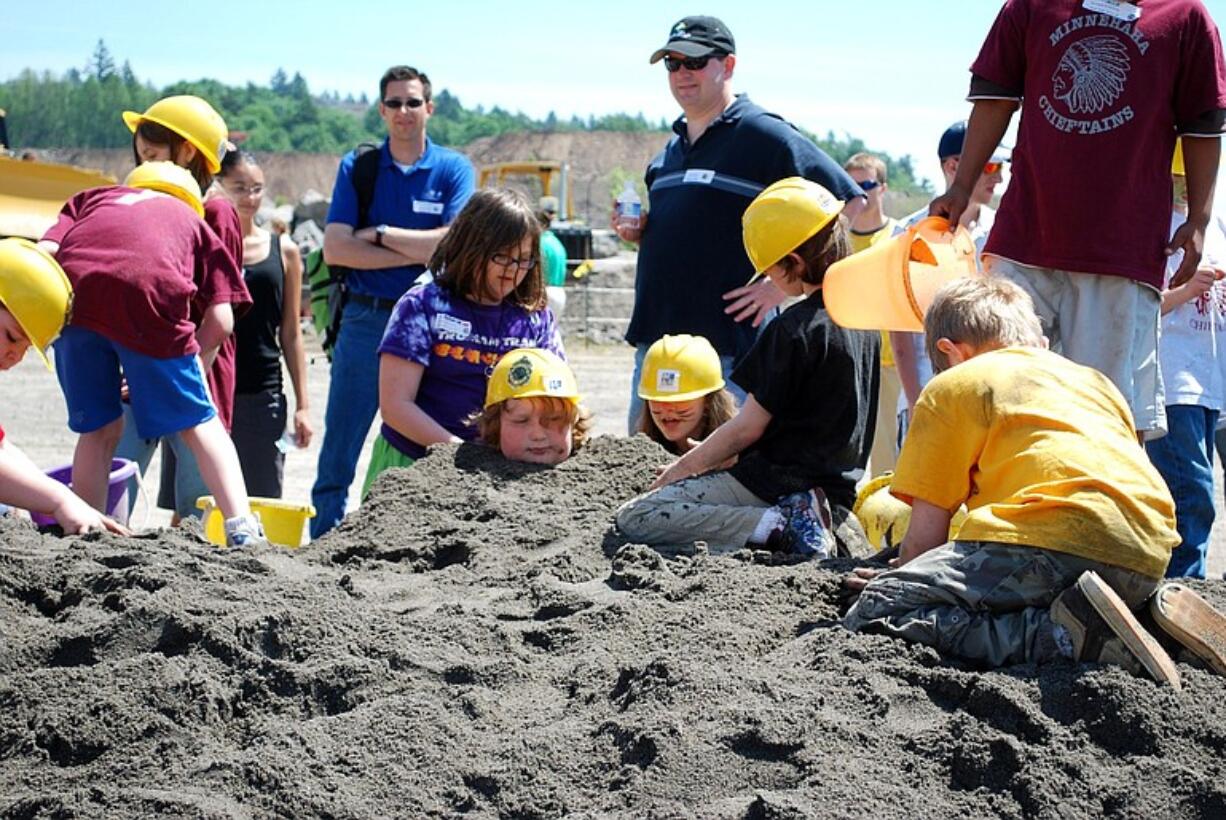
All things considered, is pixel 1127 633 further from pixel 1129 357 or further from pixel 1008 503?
pixel 1129 357

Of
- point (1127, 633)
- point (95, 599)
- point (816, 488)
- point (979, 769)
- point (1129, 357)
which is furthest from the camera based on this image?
point (816, 488)

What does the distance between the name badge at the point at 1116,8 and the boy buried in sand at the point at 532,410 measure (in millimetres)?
2218

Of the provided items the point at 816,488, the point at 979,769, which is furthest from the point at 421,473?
the point at 979,769

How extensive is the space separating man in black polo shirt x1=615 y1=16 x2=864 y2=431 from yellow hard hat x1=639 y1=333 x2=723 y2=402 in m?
0.59

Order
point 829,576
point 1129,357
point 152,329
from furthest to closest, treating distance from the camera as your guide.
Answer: point 152,329 < point 1129,357 < point 829,576

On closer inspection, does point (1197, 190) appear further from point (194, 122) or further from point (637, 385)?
point (194, 122)

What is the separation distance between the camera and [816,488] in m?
5.22

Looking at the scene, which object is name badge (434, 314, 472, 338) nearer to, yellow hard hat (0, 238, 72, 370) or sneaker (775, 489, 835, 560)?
yellow hard hat (0, 238, 72, 370)

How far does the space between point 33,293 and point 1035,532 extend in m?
3.25

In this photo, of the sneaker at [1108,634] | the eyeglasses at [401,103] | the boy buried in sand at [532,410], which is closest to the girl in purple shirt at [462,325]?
the boy buried in sand at [532,410]

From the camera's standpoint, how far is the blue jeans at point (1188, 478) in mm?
→ 5730

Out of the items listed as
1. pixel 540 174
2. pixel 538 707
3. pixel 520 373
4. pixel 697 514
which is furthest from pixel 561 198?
pixel 538 707

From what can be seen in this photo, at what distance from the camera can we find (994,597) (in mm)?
3805

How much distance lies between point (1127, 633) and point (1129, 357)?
1526 mm
